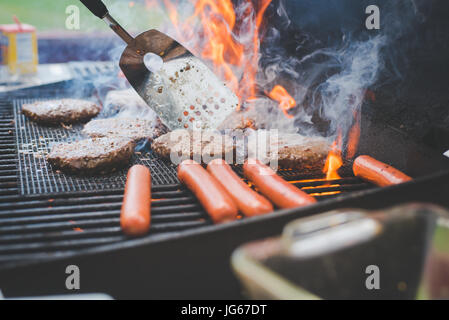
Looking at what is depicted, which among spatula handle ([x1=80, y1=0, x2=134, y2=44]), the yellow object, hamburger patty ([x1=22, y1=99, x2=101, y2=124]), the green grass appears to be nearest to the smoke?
spatula handle ([x1=80, y1=0, x2=134, y2=44])

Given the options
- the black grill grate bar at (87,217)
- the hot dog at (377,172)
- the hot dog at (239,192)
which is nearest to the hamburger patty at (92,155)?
the black grill grate bar at (87,217)

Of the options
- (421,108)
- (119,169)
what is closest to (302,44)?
(421,108)

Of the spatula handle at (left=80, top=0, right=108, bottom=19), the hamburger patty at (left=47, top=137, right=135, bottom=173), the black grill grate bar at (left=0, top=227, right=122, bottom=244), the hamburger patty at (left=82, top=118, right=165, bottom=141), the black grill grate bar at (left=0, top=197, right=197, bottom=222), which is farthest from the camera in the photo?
the hamburger patty at (left=82, top=118, right=165, bottom=141)

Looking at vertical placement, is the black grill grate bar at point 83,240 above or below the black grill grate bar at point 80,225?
below

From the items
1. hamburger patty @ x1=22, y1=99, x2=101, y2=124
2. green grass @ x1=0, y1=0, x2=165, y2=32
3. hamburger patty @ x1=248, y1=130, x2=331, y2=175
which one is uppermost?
green grass @ x1=0, y1=0, x2=165, y2=32

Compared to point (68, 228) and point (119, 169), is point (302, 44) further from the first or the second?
point (68, 228)

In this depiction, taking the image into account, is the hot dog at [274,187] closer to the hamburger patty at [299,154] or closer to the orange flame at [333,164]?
the hamburger patty at [299,154]

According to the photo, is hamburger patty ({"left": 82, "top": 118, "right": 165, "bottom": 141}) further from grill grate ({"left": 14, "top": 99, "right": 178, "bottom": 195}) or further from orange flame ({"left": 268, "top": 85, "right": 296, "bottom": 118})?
orange flame ({"left": 268, "top": 85, "right": 296, "bottom": 118})

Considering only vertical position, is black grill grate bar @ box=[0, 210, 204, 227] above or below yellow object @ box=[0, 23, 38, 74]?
below
